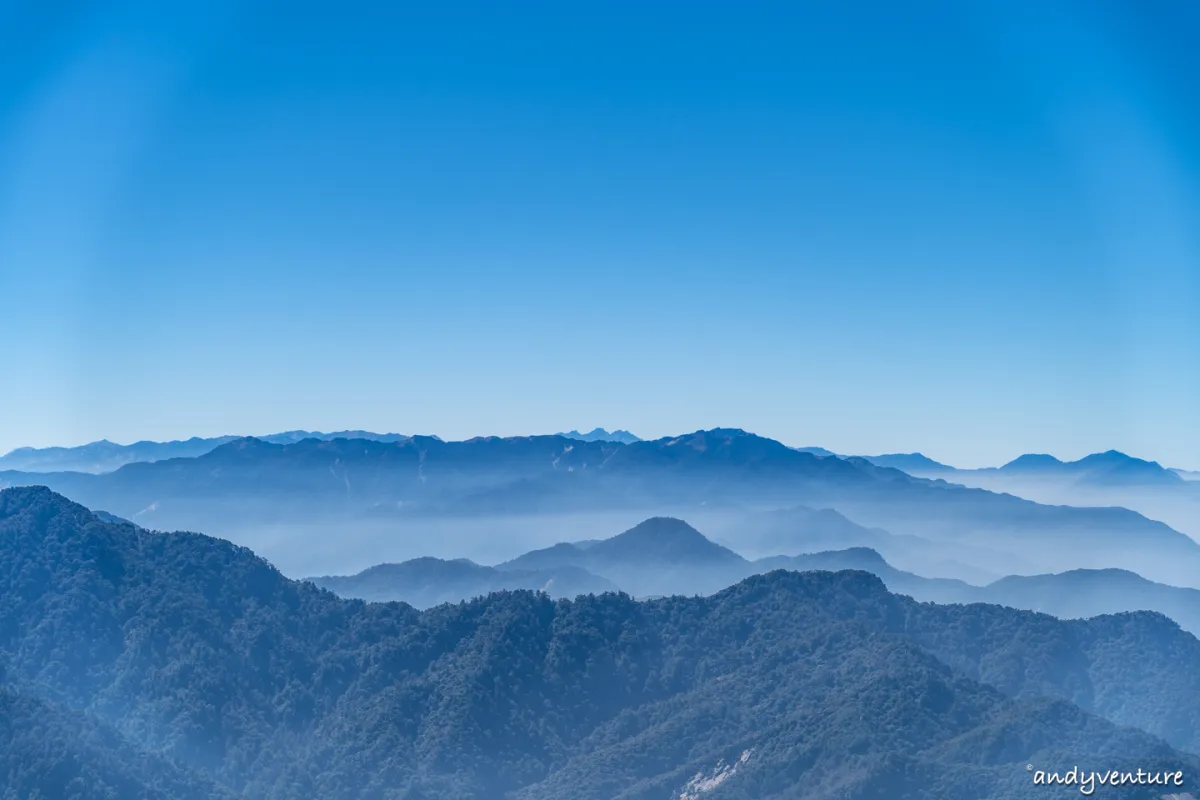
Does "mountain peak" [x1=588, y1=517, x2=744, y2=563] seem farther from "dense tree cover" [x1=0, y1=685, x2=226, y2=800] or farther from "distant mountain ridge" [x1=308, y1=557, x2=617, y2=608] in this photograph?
"dense tree cover" [x1=0, y1=685, x2=226, y2=800]

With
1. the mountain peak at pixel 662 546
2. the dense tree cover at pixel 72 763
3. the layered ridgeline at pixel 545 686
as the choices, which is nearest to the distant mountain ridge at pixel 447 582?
the mountain peak at pixel 662 546

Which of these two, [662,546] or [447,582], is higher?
[662,546]

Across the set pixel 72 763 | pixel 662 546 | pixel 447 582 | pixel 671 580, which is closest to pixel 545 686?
pixel 72 763

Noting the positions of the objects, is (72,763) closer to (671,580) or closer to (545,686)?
(545,686)

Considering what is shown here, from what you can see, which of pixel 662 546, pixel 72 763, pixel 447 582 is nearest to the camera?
pixel 72 763

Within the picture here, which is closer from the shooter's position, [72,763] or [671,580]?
[72,763]

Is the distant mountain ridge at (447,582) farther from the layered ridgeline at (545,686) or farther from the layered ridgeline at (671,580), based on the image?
the layered ridgeline at (545,686)

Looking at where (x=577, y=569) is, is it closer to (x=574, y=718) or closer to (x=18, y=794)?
(x=574, y=718)

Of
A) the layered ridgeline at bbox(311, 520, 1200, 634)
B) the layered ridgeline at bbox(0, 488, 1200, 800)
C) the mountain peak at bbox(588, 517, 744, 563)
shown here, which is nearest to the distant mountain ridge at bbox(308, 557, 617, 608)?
the layered ridgeline at bbox(311, 520, 1200, 634)
